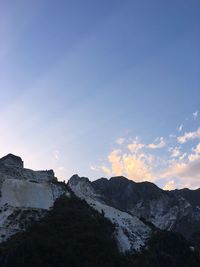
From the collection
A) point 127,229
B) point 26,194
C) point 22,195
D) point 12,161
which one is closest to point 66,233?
point 22,195

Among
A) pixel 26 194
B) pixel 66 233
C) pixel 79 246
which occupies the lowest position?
pixel 79 246

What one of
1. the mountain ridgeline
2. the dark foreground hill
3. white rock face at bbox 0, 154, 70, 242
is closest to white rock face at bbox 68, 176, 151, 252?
the mountain ridgeline

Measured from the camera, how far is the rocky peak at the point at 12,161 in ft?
442

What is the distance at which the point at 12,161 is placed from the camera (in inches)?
5482

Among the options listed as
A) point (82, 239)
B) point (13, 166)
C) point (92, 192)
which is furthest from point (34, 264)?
point (92, 192)

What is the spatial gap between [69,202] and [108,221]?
9577 millimetres

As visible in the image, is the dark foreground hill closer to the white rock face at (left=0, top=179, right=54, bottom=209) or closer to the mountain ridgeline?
the mountain ridgeline

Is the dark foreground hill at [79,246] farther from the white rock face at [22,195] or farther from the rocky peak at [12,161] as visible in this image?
the rocky peak at [12,161]

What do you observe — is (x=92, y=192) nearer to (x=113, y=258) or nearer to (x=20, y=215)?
(x=20, y=215)

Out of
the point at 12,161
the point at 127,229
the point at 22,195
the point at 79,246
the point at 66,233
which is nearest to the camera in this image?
the point at 79,246

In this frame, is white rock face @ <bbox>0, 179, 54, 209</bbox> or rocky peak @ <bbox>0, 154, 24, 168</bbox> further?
rocky peak @ <bbox>0, 154, 24, 168</bbox>

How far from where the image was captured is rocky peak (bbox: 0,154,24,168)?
5307 inches

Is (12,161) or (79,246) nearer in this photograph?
(79,246)

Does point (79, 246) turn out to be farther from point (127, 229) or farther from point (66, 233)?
point (127, 229)
